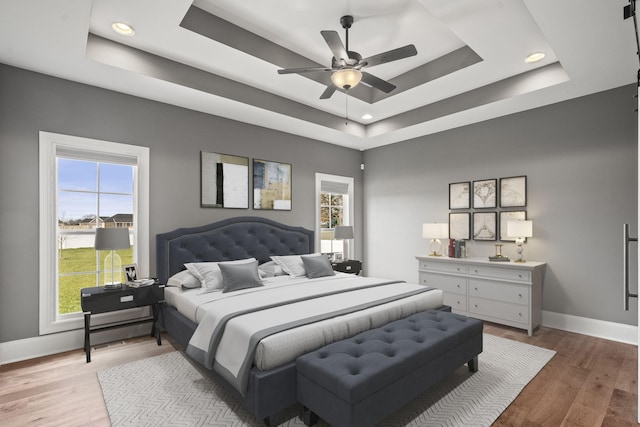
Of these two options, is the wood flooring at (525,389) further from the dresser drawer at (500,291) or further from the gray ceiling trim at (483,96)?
the gray ceiling trim at (483,96)

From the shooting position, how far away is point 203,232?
4.04 m

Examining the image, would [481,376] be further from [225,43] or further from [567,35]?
[225,43]

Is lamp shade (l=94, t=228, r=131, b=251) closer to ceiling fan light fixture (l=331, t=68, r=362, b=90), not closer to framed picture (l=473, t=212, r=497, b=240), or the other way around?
ceiling fan light fixture (l=331, t=68, r=362, b=90)

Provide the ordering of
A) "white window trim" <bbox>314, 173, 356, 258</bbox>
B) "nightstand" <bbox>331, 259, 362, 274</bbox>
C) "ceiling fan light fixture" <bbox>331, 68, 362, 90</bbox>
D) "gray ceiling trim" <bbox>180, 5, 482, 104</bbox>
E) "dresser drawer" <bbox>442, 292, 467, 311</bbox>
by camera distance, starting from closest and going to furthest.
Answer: "ceiling fan light fixture" <bbox>331, 68, 362, 90</bbox>
"gray ceiling trim" <bbox>180, 5, 482, 104</bbox>
"dresser drawer" <bbox>442, 292, 467, 311</bbox>
"nightstand" <bbox>331, 259, 362, 274</bbox>
"white window trim" <bbox>314, 173, 356, 258</bbox>

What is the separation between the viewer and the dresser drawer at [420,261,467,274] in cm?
431

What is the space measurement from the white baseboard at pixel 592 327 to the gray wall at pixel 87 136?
3622mm

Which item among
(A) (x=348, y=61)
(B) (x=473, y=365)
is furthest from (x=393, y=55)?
(B) (x=473, y=365)

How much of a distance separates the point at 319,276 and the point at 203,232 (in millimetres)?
1533

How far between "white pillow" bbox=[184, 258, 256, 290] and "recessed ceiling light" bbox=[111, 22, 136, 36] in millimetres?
2286

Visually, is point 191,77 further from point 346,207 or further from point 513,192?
point 513,192

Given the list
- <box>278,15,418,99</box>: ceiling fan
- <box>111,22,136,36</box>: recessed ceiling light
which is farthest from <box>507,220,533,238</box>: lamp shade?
Result: <box>111,22,136,36</box>: recessed ceiling light

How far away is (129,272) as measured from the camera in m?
3.46

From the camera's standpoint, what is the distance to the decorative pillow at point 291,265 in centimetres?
410

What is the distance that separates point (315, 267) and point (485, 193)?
258 centimetres
